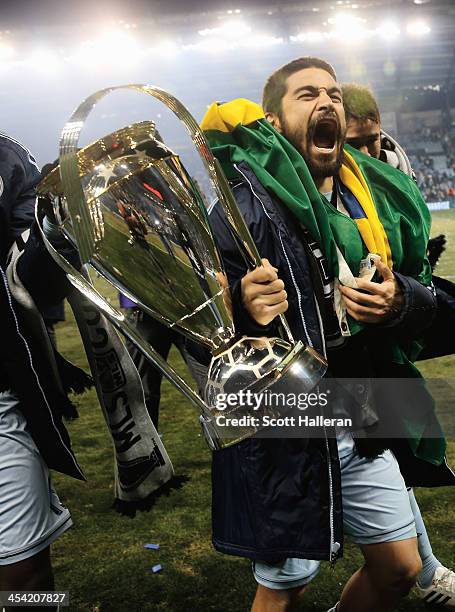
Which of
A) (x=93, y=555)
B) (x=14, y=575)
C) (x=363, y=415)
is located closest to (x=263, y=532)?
(x=363, y=415)

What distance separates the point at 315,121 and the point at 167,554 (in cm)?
171

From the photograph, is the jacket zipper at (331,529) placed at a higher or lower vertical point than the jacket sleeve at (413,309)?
lower

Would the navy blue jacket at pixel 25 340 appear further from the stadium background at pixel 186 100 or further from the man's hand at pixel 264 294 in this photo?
the stadium background at pixel 186 100

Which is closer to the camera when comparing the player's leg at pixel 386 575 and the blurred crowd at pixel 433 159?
the player's leg at pixel 386 575

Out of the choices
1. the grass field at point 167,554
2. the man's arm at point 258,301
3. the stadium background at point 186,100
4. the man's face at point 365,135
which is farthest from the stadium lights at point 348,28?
the man's arm at point 258,301

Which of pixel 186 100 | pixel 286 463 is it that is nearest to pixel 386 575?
pixel 286 463

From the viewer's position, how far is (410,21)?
21094 mm

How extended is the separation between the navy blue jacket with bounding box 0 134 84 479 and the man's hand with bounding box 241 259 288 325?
1.33 feet

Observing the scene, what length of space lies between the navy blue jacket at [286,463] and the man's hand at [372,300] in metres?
0.04

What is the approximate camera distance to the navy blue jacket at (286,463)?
1.40 m

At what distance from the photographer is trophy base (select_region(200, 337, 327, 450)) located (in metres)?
1.03

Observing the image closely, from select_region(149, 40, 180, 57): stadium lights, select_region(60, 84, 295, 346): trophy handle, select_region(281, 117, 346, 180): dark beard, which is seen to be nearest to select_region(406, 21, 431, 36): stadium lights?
select_region(149, 40, 180, 57): stadium lights

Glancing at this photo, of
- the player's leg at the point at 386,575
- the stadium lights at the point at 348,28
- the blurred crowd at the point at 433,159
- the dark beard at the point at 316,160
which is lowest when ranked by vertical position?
the blurred crowd at the point at 433,159

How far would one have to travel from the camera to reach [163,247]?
1.02m
